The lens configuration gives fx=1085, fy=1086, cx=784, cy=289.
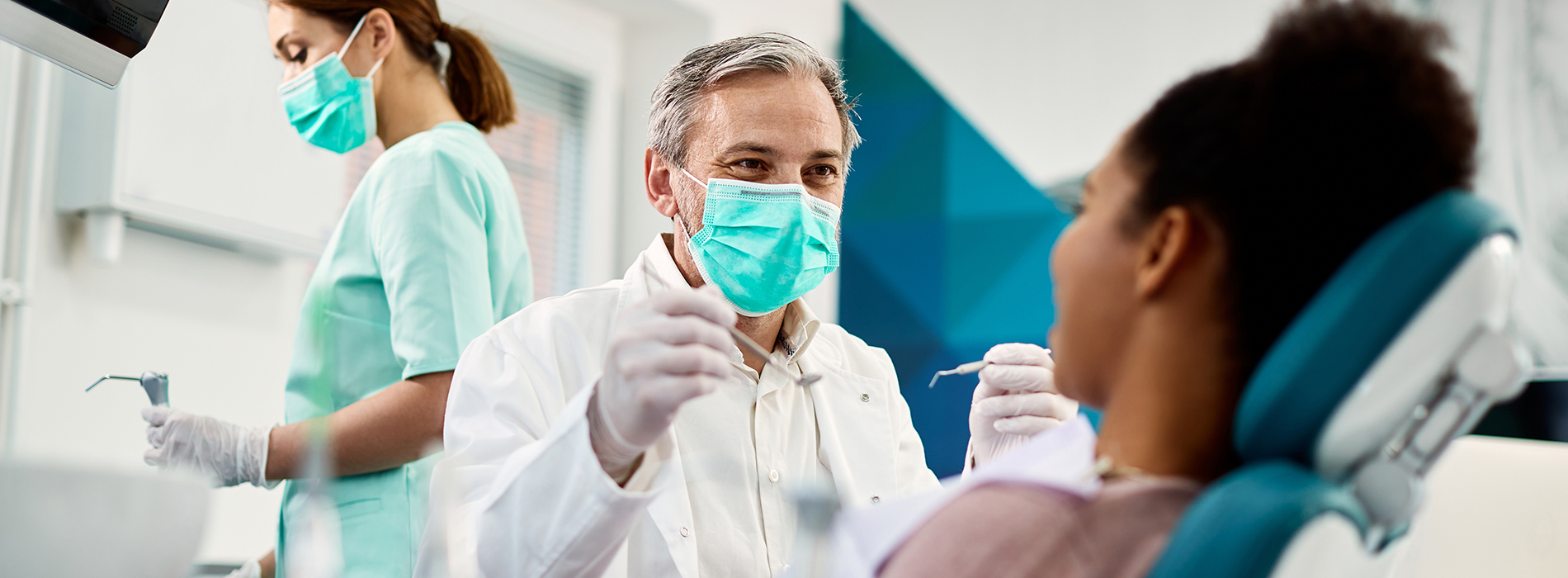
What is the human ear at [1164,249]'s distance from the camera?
0.71 metres

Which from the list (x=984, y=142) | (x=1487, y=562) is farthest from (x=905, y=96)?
(x=1487, y=562)

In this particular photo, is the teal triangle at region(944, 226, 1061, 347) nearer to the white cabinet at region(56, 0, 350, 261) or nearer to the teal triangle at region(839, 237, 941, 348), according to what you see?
the teal triangle at region(839, 237, 941, 348)

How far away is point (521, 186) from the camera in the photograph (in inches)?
131

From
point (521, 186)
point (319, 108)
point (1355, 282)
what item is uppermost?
point (1355, 282)

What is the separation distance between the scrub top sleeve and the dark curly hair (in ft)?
3.68

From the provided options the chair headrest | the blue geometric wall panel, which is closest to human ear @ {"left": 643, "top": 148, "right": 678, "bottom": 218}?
the chair headrest

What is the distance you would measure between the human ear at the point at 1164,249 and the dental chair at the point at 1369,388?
9 centimetres

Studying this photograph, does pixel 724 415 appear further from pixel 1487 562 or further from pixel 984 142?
pixel 984 142

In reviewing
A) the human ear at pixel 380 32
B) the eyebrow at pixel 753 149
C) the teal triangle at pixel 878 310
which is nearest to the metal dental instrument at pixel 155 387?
the human ear at pixel 380 32

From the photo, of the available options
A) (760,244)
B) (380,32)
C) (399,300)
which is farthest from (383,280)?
(760,244)

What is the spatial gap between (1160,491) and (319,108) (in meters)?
1.55

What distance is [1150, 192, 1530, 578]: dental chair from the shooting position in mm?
604

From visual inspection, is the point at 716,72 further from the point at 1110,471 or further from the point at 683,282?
the point at 1110,471

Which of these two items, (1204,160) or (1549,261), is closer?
(1204,160)
